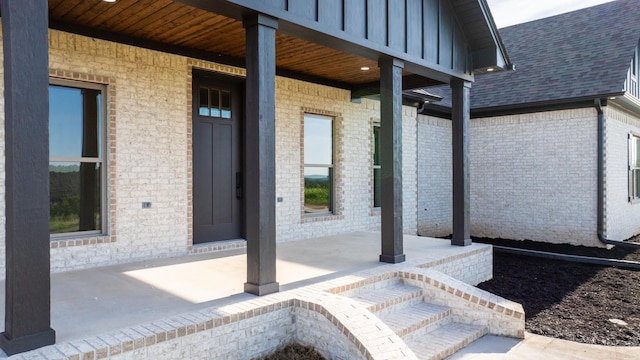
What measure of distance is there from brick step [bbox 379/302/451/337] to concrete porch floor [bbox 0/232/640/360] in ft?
1.28

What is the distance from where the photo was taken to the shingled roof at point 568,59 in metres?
9.64

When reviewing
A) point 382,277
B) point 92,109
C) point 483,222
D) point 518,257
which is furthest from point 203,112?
point 483,222

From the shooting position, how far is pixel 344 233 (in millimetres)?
8023

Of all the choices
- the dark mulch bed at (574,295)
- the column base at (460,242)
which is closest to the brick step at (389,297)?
the dark mulch bed at (574,295)

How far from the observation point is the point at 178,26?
4.90 metres

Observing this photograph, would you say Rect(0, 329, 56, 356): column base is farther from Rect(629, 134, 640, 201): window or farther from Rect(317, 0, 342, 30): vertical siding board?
Rect(629, 134, 640, 201): window

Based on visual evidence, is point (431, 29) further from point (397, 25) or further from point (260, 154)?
point (260, 154)

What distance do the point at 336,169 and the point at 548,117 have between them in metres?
5.52

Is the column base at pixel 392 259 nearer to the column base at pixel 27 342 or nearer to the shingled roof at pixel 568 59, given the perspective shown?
the column base at pixel 27 342

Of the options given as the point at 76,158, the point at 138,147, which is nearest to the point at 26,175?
the point at 76,158

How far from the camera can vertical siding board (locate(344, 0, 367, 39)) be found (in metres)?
4.85

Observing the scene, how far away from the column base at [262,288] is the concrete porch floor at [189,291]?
70 millimetres

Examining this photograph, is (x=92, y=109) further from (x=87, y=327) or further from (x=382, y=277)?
(x=382, y=277)

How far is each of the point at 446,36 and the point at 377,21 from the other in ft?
5.47
